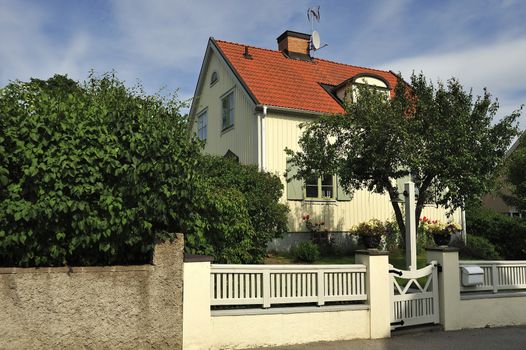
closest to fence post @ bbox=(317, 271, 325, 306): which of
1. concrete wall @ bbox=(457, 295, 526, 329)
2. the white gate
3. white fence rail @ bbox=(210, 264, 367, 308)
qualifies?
white fence rail @ bbox=(210, 264, 367, 308)

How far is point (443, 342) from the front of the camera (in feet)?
22.8

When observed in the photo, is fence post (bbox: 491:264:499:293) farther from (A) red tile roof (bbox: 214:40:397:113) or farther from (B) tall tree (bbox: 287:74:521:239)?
(A) red tile roof (bbox: 214:40:397:113)

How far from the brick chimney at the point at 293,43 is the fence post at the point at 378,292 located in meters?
13.8

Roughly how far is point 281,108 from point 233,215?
823 cm

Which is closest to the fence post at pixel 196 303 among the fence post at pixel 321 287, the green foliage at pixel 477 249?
the fence post at pixel 321 287

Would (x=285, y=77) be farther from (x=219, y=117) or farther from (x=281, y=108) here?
(x=219, y=117)

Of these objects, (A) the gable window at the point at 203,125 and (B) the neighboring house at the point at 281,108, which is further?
(A) the gable window at the point at 203,125

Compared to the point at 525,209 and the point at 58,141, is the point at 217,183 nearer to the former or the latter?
the point at 58,141

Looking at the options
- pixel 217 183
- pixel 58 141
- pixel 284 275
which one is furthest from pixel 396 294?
pixel 58 141

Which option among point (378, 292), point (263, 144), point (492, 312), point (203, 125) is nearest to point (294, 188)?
point (263, 144)

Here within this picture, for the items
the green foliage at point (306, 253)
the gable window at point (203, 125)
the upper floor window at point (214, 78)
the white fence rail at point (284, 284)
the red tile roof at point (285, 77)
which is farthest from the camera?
the gable window at point (203, 125)

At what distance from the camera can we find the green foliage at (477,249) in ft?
51.6

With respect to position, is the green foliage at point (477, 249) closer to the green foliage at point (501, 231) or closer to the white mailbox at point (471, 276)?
the green foliage at point (501, 231)

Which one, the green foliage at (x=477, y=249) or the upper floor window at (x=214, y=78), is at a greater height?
the upper floor window at (x=214, y=78)
